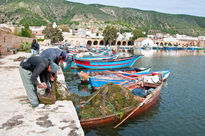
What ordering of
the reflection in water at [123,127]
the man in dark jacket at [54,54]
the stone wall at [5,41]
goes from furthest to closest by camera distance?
the stone wall at [5,41]
the reflection in water at [123,127]
the man in dark jacket at [54,54]

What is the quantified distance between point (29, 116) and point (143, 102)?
18.7 feet

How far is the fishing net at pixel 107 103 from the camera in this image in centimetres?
754

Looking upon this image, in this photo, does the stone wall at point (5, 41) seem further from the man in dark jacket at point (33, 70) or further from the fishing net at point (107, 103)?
the man in dark jacket at point (33, 70)

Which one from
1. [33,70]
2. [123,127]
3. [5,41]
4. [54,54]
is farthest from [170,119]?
[5,41]

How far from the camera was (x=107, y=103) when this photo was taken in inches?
312

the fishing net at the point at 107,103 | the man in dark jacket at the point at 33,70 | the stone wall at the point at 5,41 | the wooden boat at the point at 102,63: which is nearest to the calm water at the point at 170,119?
the fishing net at the point at 107,103

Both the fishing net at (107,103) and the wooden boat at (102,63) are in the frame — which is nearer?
the fishing net at (107,103)

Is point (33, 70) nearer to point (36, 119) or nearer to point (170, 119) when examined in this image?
point (36, 119)

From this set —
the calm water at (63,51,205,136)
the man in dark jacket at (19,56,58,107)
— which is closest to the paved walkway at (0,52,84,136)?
the man in dark jacket at (19,56,58,107)

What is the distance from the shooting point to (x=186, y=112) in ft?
34.2

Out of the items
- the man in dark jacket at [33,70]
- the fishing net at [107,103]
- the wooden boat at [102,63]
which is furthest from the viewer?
the wooden boat at [102,63]

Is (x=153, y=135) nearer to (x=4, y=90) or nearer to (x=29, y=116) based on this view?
(x=29, y=116)

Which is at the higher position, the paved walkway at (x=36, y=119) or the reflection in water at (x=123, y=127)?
the paved walkway at (x=36, y=119)

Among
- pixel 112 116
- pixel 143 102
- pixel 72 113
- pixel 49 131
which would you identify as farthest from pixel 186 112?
pixel 49 131
